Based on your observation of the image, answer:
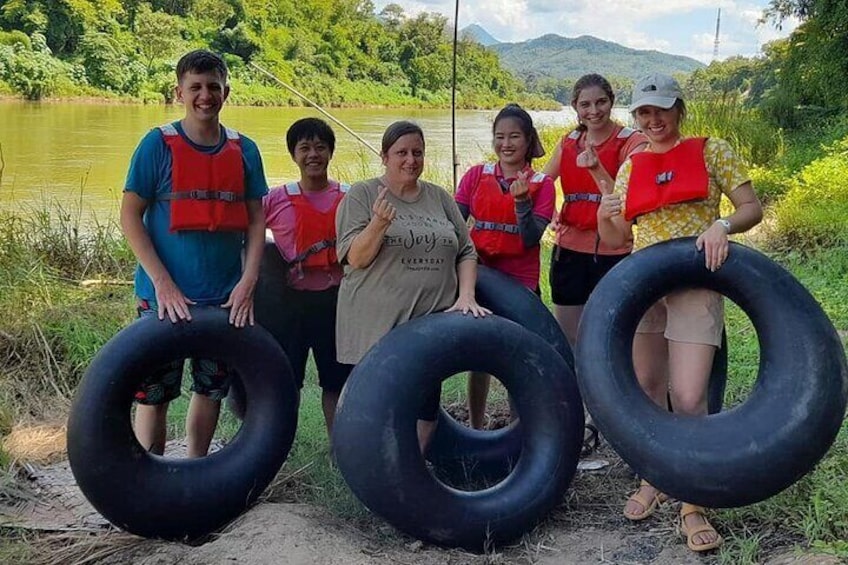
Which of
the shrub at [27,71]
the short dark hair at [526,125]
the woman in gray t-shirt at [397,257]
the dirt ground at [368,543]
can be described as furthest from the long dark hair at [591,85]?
the shrub at [27,71]

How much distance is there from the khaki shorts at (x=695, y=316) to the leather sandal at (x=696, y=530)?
21.9 inches

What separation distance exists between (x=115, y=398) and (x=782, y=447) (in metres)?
Result: 2.14

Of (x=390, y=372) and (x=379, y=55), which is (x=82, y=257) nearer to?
(x=390, y=372)

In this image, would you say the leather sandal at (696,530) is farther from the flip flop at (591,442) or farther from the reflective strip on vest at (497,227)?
the reflective strip on vest at (497,227)

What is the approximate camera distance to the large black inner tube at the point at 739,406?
2.41 metres

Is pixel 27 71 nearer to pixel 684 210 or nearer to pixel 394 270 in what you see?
pixel 394 270

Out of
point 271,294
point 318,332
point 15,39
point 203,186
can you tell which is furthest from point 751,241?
point 15,39

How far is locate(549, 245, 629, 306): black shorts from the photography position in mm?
3312

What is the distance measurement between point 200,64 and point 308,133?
0.55m

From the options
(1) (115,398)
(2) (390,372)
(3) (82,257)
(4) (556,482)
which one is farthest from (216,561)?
(3) (82,257)

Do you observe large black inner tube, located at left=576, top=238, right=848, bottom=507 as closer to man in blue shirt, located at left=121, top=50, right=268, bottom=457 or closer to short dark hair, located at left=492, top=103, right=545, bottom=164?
short dark hair, located at left=492, top=103, right=545, bottom=164

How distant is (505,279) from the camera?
3.18 metres

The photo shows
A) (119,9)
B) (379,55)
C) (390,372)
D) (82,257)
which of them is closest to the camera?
(390,372)

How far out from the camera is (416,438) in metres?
2.60
